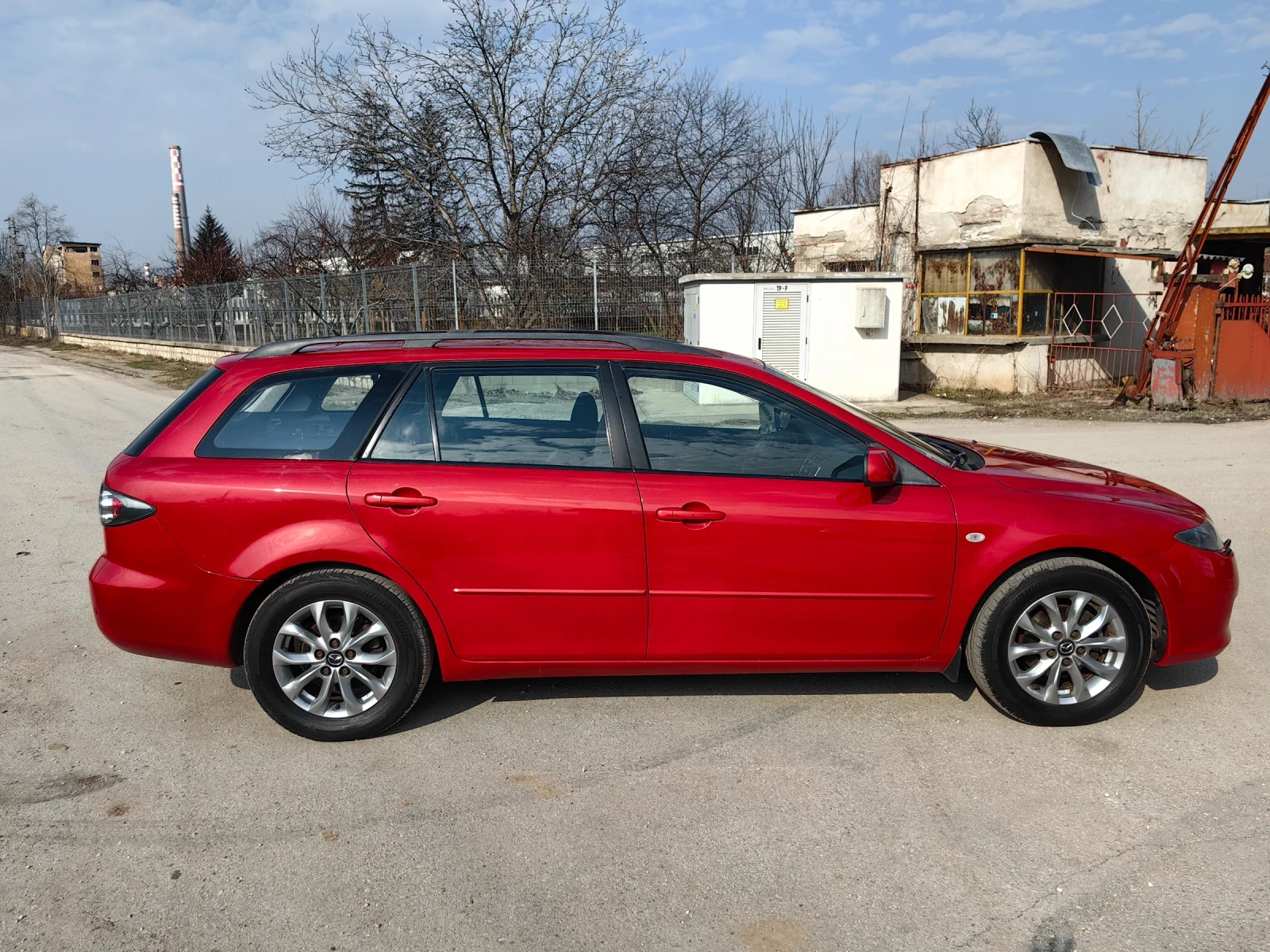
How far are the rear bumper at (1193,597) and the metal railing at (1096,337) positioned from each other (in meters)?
15.4

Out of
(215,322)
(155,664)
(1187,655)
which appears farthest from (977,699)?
(215,322)

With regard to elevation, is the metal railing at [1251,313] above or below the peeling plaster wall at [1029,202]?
below

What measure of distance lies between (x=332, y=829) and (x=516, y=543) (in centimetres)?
120

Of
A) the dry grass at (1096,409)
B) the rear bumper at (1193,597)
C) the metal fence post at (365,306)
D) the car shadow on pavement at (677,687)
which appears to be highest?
the metal fence post at (365,306)

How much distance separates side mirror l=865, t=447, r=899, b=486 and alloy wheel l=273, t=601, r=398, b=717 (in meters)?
2.00

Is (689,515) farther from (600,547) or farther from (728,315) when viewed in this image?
(728,315)

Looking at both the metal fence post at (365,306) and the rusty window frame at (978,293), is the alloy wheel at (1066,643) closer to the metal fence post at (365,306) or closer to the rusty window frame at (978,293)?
the rusty window frame at (978,293)

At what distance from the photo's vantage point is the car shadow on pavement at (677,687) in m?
4.23

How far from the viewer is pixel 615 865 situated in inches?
116

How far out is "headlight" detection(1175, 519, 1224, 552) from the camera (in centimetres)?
386

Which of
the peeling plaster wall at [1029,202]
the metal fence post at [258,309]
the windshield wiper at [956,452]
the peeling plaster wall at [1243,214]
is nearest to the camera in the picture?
the windshield wiper at [956,452]

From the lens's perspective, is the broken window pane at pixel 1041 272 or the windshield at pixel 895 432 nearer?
the windshield at pixel 895 432

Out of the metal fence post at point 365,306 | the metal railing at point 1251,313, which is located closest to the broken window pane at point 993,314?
the metal railing at point 1251,313

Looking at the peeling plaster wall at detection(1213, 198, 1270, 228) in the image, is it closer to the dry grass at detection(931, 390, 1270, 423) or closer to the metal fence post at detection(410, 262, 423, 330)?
the dry grass at detection(931, 390, 1270, 423)
